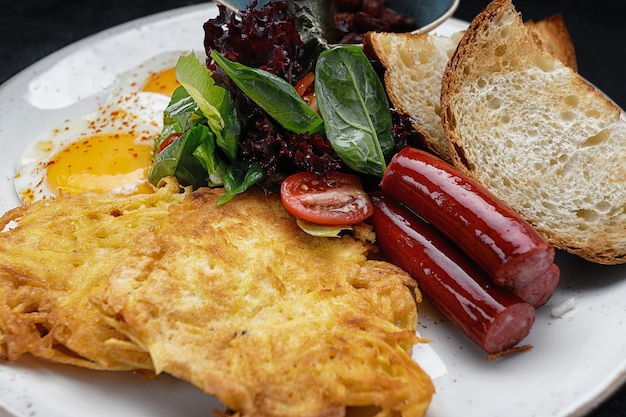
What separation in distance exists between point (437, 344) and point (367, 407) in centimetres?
61

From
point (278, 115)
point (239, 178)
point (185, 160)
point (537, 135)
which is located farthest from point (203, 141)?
point (537, 135)

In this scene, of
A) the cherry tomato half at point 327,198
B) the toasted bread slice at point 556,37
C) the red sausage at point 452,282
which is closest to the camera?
the red sausage at point 452,282

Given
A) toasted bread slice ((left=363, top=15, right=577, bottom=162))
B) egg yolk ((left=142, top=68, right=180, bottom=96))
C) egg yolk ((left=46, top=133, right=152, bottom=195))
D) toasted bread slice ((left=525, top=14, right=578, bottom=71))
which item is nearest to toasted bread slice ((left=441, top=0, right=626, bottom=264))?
toasted bread slice ((left=363, top=15, right=577, bottom=162))

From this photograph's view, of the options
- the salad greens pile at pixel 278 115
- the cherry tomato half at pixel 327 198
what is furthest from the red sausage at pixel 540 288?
the salad greens pile at pixel 278 115

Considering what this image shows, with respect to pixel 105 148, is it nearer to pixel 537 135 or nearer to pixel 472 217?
pixel 472 217

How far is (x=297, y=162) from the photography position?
11.2 ft

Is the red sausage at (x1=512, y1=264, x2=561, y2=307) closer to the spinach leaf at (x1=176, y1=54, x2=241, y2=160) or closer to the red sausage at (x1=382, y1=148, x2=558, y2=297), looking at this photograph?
the red sausage at (x1=382, y1=148, x2=558, y2=297)

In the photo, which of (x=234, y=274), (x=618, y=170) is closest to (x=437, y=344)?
(x=234, y=274)

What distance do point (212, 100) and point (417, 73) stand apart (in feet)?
4.28

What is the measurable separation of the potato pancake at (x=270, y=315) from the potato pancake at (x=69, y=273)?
150 mm

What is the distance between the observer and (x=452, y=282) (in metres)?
2.94

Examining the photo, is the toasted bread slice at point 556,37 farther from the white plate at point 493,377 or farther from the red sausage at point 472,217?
the red sausage at point 472,217

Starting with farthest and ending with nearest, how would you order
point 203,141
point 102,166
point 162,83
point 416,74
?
point 162,83 → point 102,166 → point 416,74 → point 203,141

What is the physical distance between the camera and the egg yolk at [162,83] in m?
4.94
